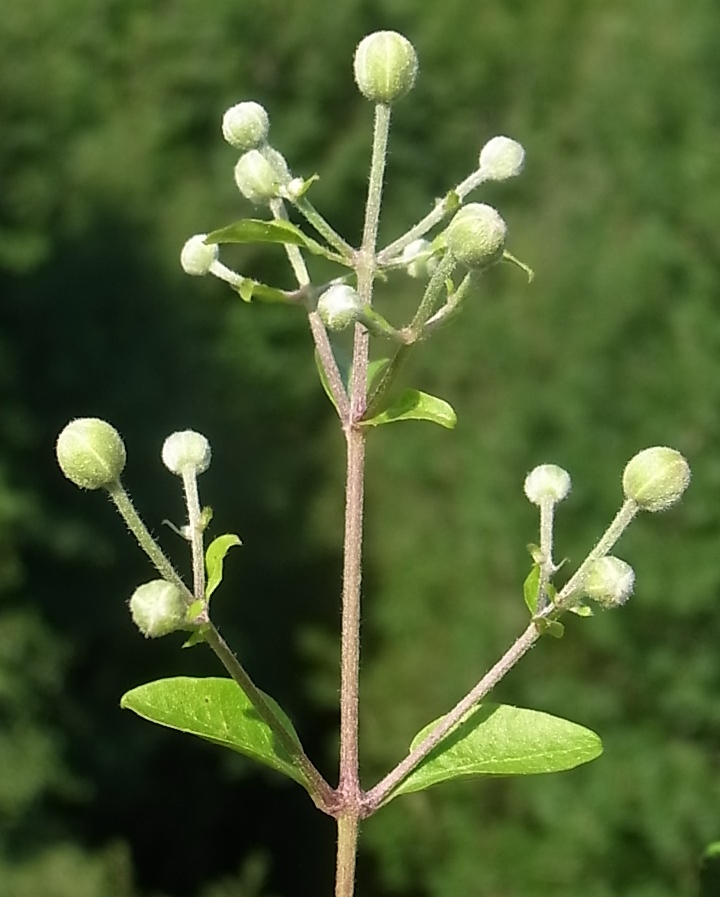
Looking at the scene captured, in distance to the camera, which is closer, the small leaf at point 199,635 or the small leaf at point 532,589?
the small leaf at point 199,635

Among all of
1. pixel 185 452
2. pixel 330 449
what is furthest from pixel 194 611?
pixel 330 449

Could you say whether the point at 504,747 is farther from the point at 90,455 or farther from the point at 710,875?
the point at 90,455

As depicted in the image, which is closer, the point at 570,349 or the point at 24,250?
the point at 570,349

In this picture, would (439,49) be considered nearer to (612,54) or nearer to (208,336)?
(612,54)

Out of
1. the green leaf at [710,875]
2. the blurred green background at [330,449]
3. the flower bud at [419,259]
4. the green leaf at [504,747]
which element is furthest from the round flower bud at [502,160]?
the blurred green background at [330,449]

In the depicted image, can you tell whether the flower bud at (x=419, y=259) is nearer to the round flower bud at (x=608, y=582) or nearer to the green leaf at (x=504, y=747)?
the round flower bud at (x=608, y=582)

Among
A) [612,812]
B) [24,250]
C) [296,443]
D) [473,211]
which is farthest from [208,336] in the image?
[473,211]
